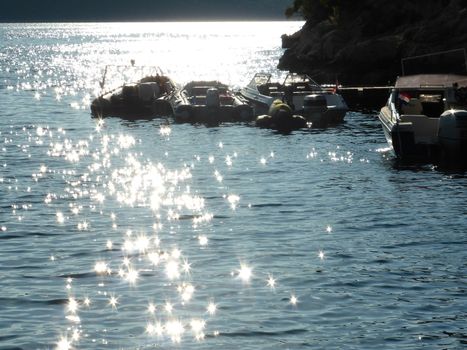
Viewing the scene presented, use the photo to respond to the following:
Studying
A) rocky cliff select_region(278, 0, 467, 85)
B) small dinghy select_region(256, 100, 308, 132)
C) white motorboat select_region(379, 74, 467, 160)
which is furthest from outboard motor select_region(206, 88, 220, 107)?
rocky cliff select_region(278, 0, 467, 85)

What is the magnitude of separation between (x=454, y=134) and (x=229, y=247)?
1689 cm

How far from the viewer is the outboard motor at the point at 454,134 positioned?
38312 millimetres

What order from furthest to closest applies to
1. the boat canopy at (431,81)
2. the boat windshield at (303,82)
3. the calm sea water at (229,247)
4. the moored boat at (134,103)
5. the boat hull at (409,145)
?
the moored boat at (134,103) → the boat windshield at (303,82) → the boat canopy at (431,81) → the boat hull at (409,145) → the calm sea water at (229,247)

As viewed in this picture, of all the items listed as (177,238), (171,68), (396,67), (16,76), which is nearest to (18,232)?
(177,238)

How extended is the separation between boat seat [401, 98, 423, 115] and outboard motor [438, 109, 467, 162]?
484 cm

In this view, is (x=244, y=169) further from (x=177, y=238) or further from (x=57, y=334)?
(x=57, y=334)

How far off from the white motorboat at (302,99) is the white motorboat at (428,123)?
9.95m

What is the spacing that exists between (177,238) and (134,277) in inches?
167

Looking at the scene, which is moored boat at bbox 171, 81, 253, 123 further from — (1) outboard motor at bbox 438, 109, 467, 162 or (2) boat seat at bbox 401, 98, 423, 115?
(1) outboard motor at bbox 438, 109, 467, 162

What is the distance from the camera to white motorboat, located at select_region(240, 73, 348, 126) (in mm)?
55969

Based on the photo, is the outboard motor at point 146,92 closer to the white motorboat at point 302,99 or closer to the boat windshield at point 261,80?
the white motorboat at point 302,99

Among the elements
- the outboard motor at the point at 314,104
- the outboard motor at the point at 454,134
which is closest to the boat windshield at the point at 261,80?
the outboard motor at the point at 314,104

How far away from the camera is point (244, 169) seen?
129 ft

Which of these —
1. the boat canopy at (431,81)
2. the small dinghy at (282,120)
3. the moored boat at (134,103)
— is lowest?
the small dinghy at (282,120)
